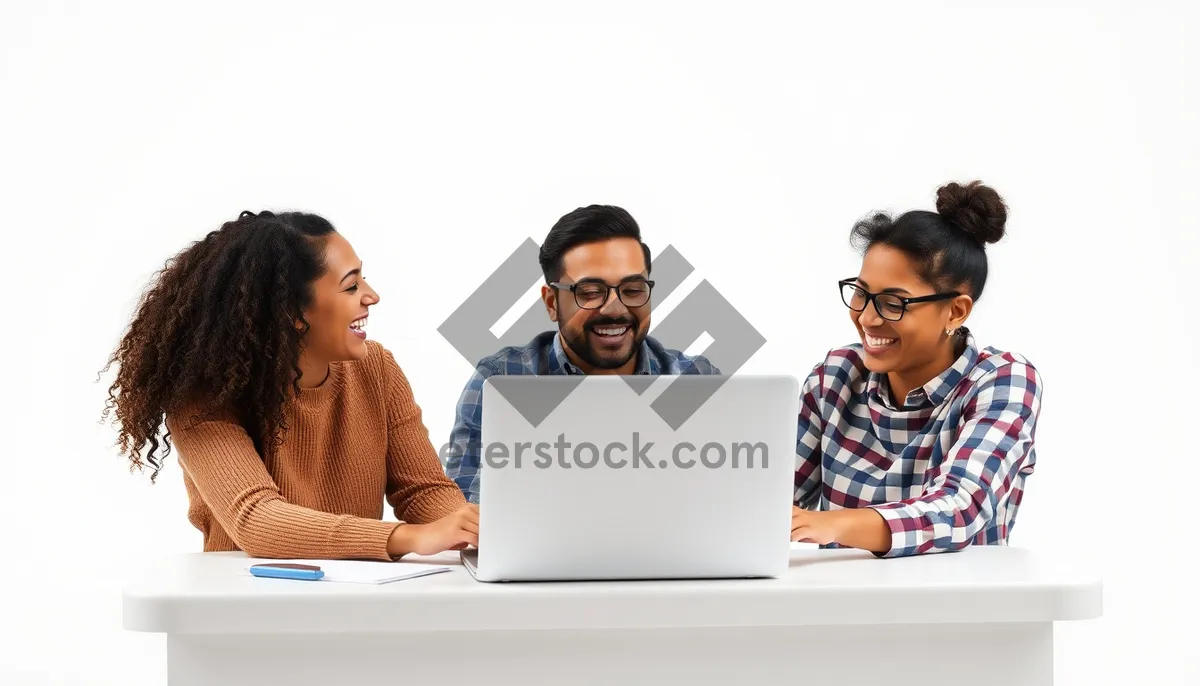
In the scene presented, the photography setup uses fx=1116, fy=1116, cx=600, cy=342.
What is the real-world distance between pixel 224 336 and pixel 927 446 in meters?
1.34

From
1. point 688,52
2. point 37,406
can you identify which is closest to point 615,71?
point 688,52

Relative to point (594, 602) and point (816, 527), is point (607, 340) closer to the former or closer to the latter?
point (816, 527)

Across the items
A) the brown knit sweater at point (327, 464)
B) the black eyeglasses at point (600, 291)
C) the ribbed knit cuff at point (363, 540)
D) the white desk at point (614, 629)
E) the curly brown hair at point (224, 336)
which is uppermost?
the black eyeglasses at point (600, 291)

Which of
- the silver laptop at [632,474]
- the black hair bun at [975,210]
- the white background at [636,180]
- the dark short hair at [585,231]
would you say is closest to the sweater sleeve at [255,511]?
the silver laptop at [632,474]

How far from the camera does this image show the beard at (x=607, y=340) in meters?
2.43

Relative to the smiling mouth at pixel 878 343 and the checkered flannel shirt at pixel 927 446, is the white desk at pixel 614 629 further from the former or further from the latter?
the smiling mouth at pixel 878 343

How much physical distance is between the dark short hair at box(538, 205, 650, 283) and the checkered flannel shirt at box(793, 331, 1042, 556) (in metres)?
0.54

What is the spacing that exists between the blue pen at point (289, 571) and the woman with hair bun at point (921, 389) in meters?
0.88

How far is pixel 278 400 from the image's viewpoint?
2002 millimetres

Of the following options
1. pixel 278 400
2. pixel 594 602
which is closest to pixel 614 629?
pixel 594 602

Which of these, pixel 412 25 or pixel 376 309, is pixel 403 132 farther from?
pixel 376 309

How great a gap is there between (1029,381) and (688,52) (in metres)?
2.24

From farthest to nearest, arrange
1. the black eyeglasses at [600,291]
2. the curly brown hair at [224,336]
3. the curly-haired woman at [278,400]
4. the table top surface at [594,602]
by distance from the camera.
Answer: the black eyeglasses at [600,291], the curly brown hair at [224,336], the curly-haired woman at [278,400], the table top surface at [594,602]

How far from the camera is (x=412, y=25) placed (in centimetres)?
386
